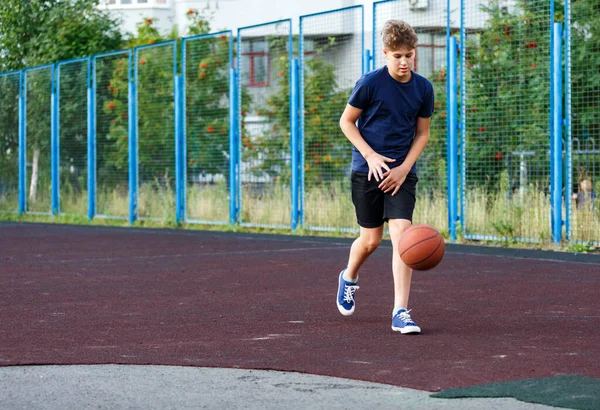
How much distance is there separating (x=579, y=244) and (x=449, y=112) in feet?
8.25

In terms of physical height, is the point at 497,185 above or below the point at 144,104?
below

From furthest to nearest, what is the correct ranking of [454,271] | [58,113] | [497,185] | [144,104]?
[58,113] → [144,104] → [497,185] → [454,271]

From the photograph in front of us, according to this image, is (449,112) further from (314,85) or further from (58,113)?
(58,113)

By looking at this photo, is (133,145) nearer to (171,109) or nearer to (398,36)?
(171,109)

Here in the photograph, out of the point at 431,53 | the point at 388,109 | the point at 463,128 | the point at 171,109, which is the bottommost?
the point at 388,109

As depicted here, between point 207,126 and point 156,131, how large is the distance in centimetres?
146

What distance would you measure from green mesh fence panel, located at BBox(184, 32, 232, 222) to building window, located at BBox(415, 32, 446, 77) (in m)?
2.91

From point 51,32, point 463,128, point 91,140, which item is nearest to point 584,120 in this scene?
point 463,128

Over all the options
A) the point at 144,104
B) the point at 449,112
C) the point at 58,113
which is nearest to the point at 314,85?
the point at 449,112

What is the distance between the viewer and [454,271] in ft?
32.5

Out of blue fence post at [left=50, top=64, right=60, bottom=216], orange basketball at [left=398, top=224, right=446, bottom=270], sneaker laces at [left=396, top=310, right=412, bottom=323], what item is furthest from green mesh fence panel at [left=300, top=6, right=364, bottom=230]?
sneaker laces at [left=396, top=310, right=412, bottom=323]

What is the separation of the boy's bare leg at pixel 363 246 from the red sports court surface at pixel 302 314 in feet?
1.00

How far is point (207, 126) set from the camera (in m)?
Answer: 17.6

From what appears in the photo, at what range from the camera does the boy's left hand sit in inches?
249
